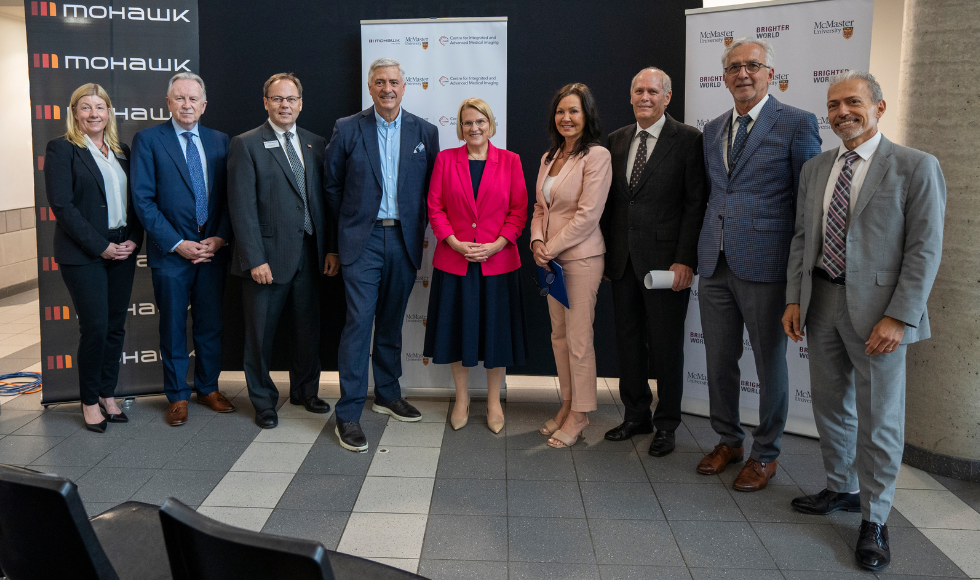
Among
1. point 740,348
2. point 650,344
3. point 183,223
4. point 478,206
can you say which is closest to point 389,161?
point 478,206

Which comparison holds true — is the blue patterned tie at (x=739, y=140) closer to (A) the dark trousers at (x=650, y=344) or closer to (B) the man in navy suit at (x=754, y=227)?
(B) the man in navy suit at (x=754, y=227)

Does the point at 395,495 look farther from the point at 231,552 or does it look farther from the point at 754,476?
the point at 231,552

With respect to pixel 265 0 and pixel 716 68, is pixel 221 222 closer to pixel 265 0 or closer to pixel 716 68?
pixel 265 0

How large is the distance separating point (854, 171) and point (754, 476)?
1.41 metres

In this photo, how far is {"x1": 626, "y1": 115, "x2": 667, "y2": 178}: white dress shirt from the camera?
11.6 feet

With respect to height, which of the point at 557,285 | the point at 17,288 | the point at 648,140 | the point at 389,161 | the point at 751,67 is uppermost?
the point at 751,67

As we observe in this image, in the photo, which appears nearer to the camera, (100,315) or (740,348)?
(740,348)

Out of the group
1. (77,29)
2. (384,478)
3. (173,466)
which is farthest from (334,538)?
(77,29)

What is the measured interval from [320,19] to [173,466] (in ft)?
9.26

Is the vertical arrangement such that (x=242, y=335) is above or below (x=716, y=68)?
below

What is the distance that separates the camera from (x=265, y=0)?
4.58m

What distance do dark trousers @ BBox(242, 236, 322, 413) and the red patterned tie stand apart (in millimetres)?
2753

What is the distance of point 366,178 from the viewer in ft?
12.8

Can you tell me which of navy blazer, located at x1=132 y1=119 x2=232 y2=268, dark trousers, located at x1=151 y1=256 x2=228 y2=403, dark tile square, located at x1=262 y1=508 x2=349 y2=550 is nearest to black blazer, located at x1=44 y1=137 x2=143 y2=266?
navy blazer, located at x1=132 y1=119 x2=232 y2=268
